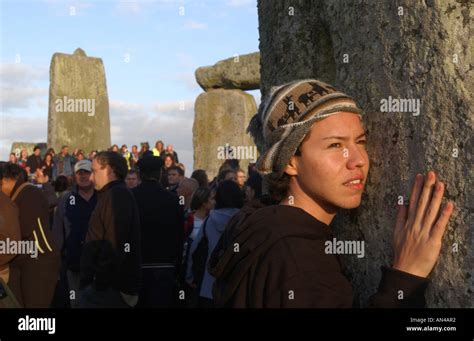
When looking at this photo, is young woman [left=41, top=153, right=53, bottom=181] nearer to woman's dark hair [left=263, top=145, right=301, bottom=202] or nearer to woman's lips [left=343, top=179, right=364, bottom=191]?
woman's dark hair [left=263, top=145, right=301, bottom=202]

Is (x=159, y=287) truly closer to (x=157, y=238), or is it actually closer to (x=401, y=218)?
(x=157, y=238)

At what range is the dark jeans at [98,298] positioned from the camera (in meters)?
4.85

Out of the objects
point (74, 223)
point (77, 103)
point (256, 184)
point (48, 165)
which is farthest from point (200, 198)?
point (77, 103)

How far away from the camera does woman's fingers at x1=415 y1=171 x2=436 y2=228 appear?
200 centimetres

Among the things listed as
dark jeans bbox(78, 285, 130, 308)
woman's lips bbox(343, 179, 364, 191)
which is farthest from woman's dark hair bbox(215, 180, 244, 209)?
woman's lips bbox(343, 179, 364, 191)

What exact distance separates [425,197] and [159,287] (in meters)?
4.00

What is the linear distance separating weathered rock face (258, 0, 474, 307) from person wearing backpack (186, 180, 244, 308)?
9.37ft

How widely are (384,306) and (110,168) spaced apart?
3.87 metres

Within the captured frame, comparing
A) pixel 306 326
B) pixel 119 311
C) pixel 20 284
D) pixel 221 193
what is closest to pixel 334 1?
pixel 306 326

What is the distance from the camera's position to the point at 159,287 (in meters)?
5.76

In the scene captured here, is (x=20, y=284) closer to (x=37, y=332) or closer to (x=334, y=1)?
(x=37, y=332)

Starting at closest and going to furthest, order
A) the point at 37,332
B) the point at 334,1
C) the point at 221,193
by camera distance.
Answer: the point at 334,1, the point at 37,332, the point at 221,193

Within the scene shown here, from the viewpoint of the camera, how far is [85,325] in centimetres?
260

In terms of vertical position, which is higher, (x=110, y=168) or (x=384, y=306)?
(x=110, y=168)
